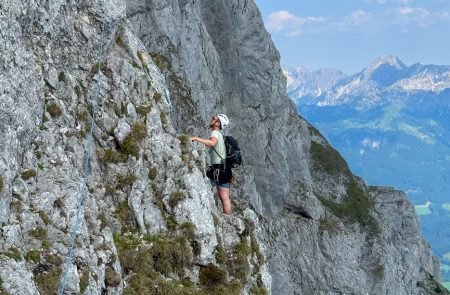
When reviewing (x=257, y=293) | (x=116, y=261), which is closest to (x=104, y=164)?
(x=116, y=261)

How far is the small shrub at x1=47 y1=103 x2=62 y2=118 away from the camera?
1862 cm

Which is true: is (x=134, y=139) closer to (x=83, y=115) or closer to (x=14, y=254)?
(x=83, y=115)

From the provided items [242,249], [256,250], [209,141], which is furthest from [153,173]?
[256,250]

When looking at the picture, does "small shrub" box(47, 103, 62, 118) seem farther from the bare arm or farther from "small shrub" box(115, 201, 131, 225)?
the bare arm

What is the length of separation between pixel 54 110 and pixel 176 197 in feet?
18.3

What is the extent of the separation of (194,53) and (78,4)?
47.4m

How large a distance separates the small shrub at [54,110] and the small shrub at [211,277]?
732cm

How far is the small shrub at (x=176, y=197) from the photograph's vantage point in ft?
69.5

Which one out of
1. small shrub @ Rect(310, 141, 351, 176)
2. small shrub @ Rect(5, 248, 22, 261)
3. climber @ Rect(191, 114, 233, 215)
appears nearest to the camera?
small shrub @ Rect(5, 248, 22, 261)

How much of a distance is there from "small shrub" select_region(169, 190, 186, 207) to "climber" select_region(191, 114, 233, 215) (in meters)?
2.14

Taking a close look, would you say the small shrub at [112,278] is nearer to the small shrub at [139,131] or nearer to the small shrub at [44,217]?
the small shrub at [44,217]

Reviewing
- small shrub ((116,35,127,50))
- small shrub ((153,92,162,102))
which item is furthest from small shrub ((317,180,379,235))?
small shrub ((116,35,127,50))

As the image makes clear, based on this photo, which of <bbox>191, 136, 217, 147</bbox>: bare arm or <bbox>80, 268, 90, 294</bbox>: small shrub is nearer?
<bbox>80, 268, 90, 294</bbox>: small shrub

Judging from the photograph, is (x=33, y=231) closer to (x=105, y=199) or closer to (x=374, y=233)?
(x=105, y=199)
